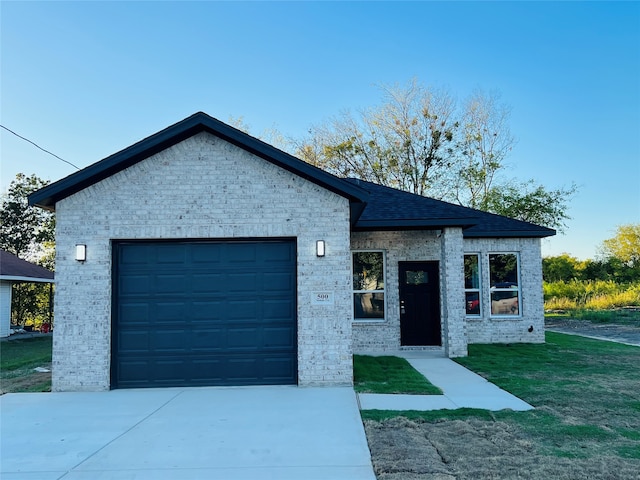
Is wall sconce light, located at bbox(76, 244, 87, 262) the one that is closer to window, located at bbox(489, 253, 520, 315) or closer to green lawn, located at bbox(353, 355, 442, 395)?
green lawn, located at bbox(353, 355, 442, 395)

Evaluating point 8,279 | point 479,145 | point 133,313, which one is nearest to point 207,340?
point 133,313

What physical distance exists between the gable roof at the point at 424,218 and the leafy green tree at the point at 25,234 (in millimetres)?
24125

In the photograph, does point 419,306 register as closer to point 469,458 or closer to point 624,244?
point 469,458

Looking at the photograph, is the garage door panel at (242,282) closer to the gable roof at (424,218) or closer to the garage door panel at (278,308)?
the garage door panel at (278,308)

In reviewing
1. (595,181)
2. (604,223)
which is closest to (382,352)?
(595,181)

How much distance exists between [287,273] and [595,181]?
23.8m

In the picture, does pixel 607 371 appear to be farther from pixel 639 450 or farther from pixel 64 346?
pixel 64 346

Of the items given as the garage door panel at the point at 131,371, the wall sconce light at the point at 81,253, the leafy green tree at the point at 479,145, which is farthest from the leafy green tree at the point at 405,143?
the garage door panel at the point at 131,371

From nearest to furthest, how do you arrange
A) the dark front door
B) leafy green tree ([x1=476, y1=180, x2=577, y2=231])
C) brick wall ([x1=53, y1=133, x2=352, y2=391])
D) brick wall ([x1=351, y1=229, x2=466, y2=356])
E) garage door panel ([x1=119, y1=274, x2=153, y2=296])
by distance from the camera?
1. brick wall ([x1=53, y1=133, x2=352, y2=391])
2. garage door panel ([x1=119, y1=274, x2=153, y2=296])
3. brick wall ([x1=351, y1=229, x2=466, y2=356])
4. the dark front door
5. leafy green tree ([x1=476, y1=180, x2=577, y2=231])

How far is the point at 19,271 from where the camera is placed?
20.4 meters

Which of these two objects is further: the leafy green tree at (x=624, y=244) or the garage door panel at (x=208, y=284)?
the leafy green tree at (x=624, y=244)

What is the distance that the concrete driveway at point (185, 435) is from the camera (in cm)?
451

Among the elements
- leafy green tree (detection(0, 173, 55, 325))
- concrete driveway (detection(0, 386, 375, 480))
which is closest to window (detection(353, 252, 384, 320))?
concrete driveway (detection(0, 386, 375, 480))

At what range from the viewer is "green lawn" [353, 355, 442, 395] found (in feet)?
25.5
